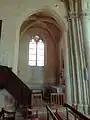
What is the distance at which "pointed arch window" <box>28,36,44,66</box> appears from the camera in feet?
47.4

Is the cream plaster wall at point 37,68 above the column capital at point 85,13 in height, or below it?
below

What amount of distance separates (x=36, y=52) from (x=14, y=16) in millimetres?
5315

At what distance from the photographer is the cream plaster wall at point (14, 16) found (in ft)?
30.3

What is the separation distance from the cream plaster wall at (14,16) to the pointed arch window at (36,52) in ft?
15.4

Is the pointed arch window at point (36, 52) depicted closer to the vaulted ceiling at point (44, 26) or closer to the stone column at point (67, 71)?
the vaulted ceiling at point (44, 26)

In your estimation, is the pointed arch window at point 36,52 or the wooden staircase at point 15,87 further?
the pointed arch window at point 36,52

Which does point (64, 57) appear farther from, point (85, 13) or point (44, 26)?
point (44, 26)

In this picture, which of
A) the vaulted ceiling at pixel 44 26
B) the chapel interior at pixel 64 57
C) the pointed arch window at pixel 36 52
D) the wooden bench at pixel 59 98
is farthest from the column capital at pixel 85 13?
the pointed arch window at pixel 36 52

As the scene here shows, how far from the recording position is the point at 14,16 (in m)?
9.86

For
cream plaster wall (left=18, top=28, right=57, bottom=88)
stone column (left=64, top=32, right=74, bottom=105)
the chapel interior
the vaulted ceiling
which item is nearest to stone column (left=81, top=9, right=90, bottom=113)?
the chapel interior

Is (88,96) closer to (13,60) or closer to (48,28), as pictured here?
(13,60)

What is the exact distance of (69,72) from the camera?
962cm

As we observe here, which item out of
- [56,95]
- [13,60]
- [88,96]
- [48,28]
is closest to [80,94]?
[88,96]

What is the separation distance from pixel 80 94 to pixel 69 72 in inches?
57.0
